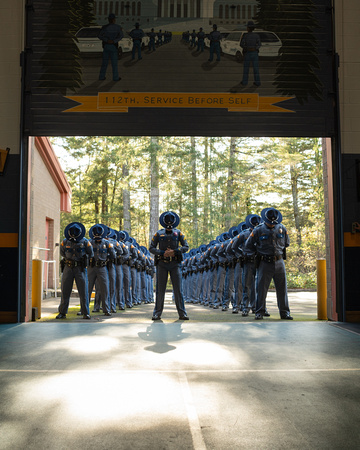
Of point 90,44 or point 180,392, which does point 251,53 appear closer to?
point 90,44

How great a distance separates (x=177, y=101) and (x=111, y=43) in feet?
6.14

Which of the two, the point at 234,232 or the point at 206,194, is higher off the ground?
the point at 206,194

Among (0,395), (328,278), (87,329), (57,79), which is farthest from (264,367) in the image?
(57,79)

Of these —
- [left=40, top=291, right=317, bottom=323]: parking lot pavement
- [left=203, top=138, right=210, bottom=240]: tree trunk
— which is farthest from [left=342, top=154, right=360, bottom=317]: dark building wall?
[left=203, top=138, right=210, bottom=240]: tree trunk

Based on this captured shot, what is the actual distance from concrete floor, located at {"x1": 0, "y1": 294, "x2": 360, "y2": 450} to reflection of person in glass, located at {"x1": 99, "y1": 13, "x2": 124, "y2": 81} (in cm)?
557

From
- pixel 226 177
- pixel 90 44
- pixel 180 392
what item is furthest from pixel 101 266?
pixel 226 177

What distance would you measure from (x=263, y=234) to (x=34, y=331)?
5.14m

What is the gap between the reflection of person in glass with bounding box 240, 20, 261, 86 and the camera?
959 centimetres

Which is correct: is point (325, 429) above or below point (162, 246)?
below

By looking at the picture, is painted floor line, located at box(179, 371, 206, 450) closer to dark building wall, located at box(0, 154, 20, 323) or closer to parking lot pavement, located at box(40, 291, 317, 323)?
parking lot pavement, located at box(40, 291, 317, 323)

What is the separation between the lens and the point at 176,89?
953 cm

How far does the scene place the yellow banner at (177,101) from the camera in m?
9.45

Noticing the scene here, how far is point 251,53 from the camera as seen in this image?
9.61m

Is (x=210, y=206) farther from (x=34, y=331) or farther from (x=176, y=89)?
(x=34, y=331)
